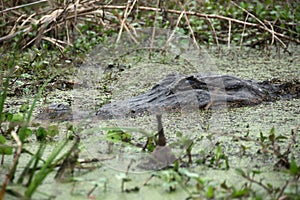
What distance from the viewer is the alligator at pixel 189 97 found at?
8.43 ft

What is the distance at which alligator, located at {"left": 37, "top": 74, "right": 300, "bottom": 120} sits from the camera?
257cm

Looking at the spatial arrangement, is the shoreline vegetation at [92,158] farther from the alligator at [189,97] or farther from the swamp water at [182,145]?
the alligator at [189,97]

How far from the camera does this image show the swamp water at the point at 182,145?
160 centimetres

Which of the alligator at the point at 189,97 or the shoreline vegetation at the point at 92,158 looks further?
the alligator at the point at 189,97

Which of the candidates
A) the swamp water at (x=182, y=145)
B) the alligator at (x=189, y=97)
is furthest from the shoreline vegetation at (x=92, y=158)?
the alligator at (x=189, y=97)

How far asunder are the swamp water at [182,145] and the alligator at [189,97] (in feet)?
0.20

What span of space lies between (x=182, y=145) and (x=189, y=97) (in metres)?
0.70

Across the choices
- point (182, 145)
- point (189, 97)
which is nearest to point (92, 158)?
point (182, 145)

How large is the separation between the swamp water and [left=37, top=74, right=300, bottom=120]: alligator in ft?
0.20

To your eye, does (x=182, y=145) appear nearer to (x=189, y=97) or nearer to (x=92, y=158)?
(x=92, y=158)

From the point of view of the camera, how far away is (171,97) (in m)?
2.64

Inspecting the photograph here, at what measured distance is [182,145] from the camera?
1954mm

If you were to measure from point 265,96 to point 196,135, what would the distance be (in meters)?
0.76

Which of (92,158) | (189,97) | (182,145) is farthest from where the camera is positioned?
(189,97)
